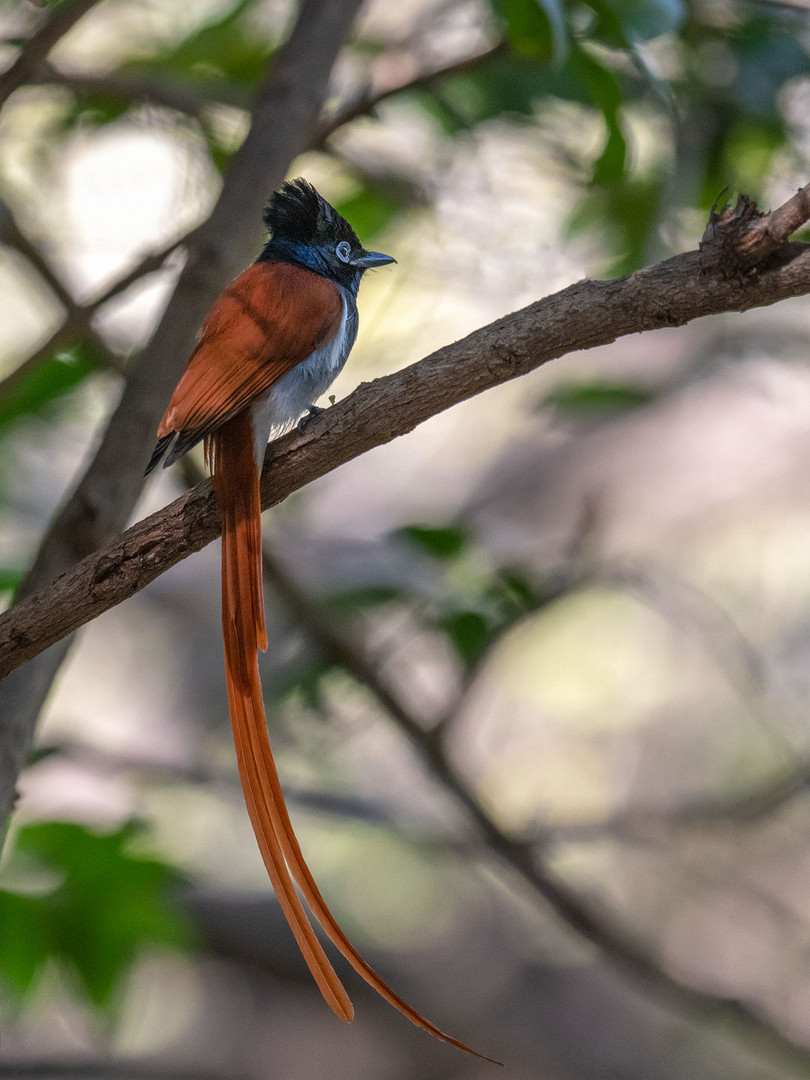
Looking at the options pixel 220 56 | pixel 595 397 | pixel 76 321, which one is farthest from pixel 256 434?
pixel 220 56

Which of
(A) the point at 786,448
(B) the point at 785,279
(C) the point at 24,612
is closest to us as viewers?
(B) the point at 785,279

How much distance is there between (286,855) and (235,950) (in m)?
2.48

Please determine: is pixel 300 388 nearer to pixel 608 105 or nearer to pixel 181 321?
pixel 181 321

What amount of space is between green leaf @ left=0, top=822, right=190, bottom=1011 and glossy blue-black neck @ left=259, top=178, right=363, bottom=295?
1200 mm

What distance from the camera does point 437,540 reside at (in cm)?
254

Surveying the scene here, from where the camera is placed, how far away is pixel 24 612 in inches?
57.5

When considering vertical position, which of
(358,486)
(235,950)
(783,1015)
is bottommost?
(783,1015)

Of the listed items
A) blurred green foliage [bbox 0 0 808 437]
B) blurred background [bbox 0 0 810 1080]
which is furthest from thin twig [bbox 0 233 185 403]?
blurred green foliage [bbox 0 0 808 437]

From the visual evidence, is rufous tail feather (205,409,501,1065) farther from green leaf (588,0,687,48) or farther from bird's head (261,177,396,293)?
green leaf (588,0,687,48)

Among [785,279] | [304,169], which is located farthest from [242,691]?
[304,169]

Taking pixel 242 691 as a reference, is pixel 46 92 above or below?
above

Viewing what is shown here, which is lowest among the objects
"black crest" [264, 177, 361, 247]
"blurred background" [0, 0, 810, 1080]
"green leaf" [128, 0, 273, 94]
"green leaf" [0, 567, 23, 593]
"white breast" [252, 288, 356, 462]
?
"blurred background" [0, 0, 810, 1080]

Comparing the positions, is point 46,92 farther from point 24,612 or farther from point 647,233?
point 24,612

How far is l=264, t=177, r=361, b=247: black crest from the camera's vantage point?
2.26 metres
